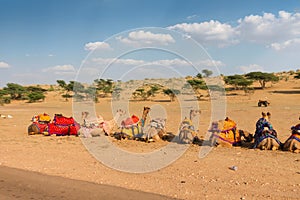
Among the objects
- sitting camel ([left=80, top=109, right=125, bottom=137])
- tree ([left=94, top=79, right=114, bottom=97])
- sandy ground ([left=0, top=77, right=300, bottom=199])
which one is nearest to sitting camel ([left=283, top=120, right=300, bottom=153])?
sandy ground ([left=0, top=77, right=300, bottom=199])

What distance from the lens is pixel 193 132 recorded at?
11578mm

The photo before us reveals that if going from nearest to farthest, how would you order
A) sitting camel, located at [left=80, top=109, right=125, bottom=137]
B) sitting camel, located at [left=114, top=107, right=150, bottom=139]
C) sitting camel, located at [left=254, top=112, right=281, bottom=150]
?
sitting camel, located at [left=254, top=112, right=281, bottom=150] < sitting camel, located at [left=114, top=107, right=150, bottom=139] < sitting camel, located at [left=80, top=109, right=125, bottom=137]

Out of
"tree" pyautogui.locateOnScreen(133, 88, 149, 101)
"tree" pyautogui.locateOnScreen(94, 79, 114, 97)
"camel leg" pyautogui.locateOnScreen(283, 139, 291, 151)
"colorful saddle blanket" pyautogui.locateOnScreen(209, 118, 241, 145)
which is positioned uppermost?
"tree" pyautogui.locateOnScreen(94, 79, 114, 97)

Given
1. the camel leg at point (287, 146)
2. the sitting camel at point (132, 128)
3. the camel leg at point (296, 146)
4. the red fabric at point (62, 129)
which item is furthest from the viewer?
the red fabric at point (62, 129)

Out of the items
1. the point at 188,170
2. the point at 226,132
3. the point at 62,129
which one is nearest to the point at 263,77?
the point at 226,132

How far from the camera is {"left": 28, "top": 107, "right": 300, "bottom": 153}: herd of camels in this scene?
10305 millimetres

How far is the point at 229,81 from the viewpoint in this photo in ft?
145

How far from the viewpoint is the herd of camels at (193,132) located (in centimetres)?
1030

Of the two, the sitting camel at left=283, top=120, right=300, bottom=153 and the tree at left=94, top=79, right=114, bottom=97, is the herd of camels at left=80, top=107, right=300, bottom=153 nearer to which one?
the sitting camel at left=283, top=120, right=300, bottom=153

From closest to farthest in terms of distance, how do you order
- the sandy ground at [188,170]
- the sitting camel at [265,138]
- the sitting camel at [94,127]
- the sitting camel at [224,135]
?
the sandy ground at [188,170] → the sitting camel at [265,138] → the sitting camel at [224,135] → the sitting camel at [94,127]

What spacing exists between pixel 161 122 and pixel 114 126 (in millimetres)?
2424

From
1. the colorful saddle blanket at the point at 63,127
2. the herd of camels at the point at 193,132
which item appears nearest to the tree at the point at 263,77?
the herd of camels at the point at 193,132

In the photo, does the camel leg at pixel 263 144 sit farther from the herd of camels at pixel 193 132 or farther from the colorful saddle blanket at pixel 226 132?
the colorful saddle blanket at pixel 226 132

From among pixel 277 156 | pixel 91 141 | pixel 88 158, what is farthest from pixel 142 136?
pixel 277 156
